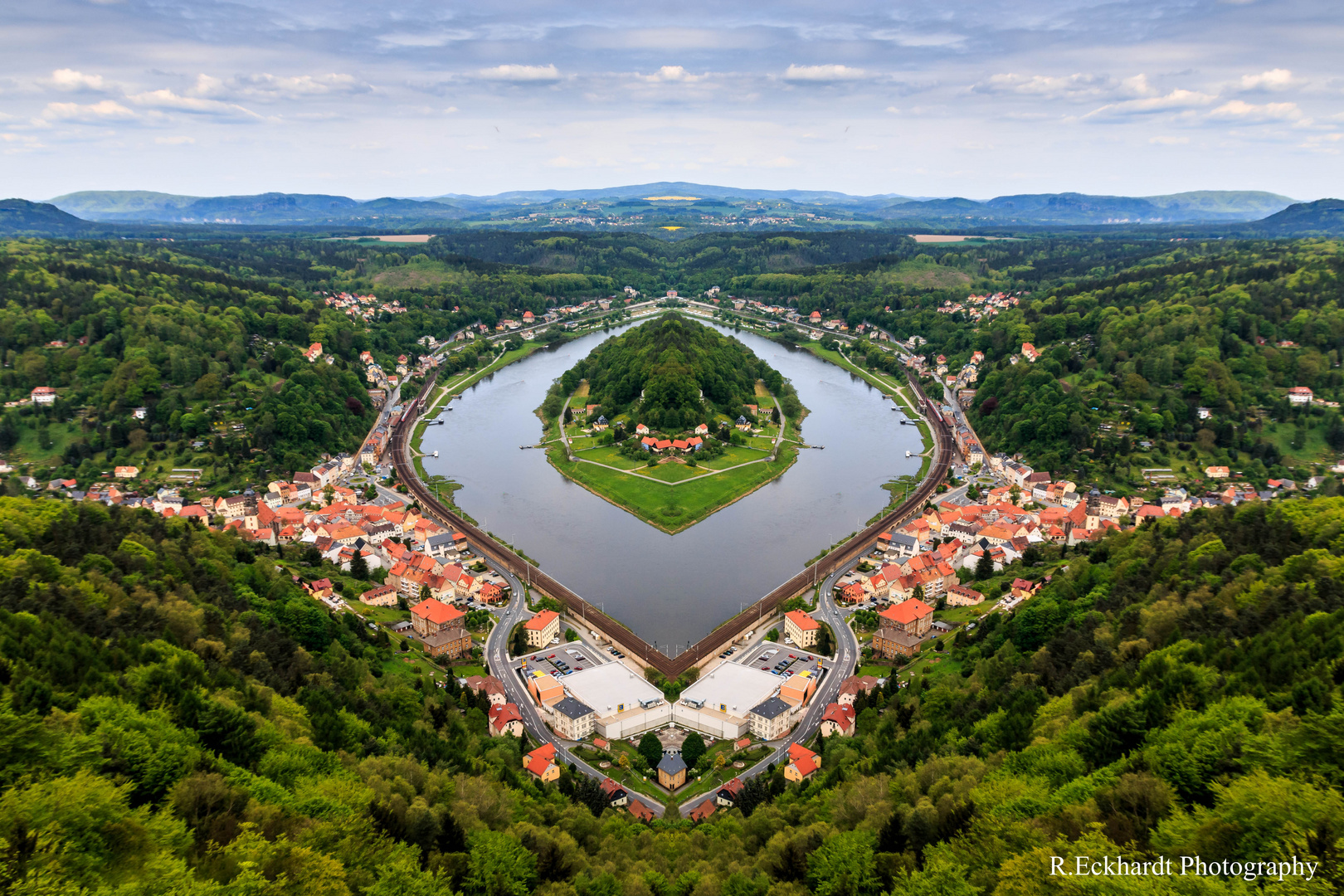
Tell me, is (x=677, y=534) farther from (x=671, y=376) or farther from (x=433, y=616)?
(x=671, y=376)

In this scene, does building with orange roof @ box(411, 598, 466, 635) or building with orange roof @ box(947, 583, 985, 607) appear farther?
building with orange roof @ box(947, 583, 985, 607)

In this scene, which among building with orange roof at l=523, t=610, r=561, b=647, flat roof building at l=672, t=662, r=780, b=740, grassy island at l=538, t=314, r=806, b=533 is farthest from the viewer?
grassy island at l=538, t=314, r=806, b=533

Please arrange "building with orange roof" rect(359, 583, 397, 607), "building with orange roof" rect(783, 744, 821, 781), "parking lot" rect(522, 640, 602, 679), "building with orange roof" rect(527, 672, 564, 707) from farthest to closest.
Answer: "building with orange roof" rect(359, 583, 397, 607) → "parking lot" rect(522, 640, 602, 679) → "building with orange roof" rect(527, 672, 564, 707) → "building with orange roof" rect(783, 744, 821, 781)

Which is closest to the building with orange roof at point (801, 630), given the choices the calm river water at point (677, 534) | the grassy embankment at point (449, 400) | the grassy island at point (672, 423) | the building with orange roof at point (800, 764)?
the calm river water at point (677, 534)

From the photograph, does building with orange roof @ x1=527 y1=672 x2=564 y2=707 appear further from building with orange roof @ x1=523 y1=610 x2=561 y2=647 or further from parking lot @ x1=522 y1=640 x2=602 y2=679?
building with orange roof @ x1=523 y1=610 x2=561 y2=647

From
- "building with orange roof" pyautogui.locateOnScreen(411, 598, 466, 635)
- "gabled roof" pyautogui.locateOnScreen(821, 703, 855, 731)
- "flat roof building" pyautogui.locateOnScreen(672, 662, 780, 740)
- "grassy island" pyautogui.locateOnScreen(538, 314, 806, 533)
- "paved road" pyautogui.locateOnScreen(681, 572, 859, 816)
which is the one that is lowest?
"paved road" pyautogui.locateOnScreen(681, 572, 859, 816)

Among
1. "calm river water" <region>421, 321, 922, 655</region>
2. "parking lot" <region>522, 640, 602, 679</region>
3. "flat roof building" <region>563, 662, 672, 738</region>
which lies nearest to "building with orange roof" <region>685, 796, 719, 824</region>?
"flat roof building" <region>563, 662, 672, 738</region>

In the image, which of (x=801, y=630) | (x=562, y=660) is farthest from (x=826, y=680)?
(x=562, y=660)
